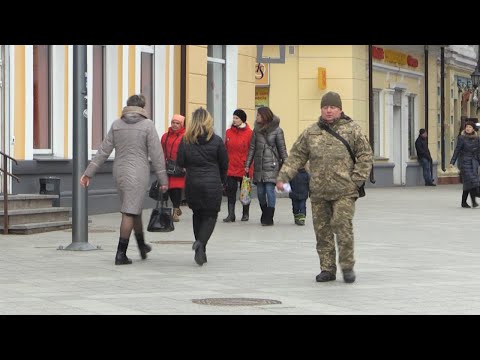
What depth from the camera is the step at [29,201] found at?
1931 centimetres

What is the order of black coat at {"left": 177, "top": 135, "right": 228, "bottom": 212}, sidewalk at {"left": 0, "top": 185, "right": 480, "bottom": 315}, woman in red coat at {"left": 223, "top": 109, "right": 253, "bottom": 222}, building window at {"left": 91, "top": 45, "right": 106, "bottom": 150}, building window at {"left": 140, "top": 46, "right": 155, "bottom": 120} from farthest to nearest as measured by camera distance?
1. building window at {"left": 140, "top": 46, "right": 155, "bottom": 120}
2. building window at {"left": 91, "top": 45, "right": 106, "bottom": 150}
3. woman in red coat at {"left": 223, "top": 109, "right": 253, "bottom": 222}
4. black coat at {"left": 177, "top": 135, "right": 228, "bottom": 212}
5. sidewalk at {"left": 0, "top": 185, "right": 480, "bottom": 315}

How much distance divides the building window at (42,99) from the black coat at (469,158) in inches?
332

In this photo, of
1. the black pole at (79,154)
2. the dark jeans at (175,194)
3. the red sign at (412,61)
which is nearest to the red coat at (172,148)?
the dark jeans at (175,194)

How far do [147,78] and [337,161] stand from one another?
46.0 feet

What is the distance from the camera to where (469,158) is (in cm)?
2628

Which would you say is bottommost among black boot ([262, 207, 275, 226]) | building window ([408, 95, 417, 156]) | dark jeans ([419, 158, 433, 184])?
black boot ([262, 207, 275, 226])

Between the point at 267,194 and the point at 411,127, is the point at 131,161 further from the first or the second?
the point at 411,127

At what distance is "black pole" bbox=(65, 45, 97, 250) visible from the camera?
16.0 metres

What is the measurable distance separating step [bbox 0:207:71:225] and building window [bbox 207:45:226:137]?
9332 millimetres

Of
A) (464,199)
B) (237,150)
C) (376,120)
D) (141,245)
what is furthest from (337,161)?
(376,120)

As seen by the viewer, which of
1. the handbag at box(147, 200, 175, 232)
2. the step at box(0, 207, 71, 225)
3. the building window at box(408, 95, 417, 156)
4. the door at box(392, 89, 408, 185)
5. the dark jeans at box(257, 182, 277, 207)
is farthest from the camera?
the building window at box(408, 95, 417, 156)

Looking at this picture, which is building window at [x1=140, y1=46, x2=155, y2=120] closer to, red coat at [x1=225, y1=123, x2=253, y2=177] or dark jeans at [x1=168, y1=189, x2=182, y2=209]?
red coat at [x1=225, y1=123, x2=253, y2=177]

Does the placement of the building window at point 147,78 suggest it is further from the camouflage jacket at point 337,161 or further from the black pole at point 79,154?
the camouflage jacket at point 337,161

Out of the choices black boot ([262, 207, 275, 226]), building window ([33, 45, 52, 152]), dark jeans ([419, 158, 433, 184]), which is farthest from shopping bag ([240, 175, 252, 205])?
dark jeans ([419, 158, 433, 184])
